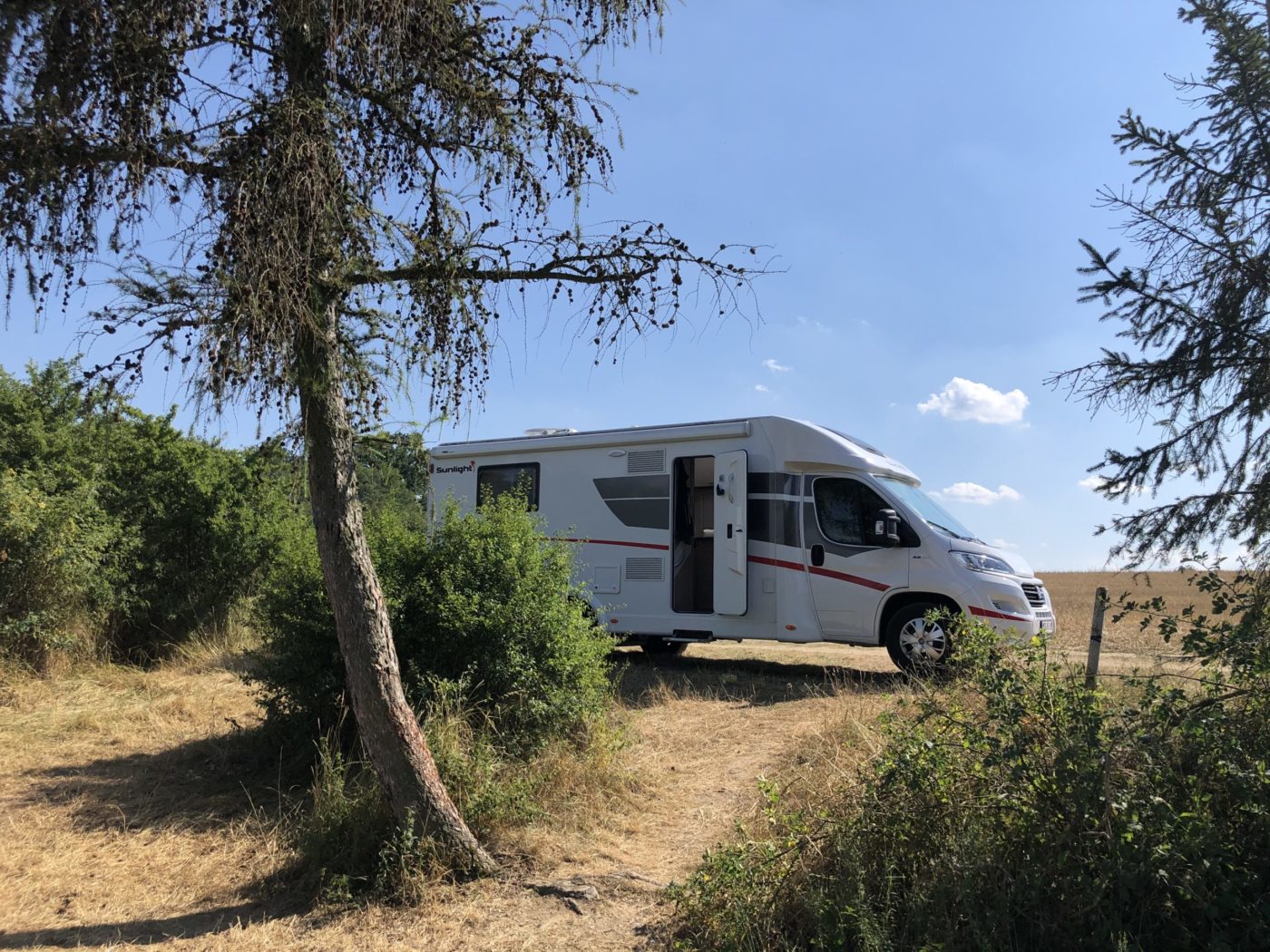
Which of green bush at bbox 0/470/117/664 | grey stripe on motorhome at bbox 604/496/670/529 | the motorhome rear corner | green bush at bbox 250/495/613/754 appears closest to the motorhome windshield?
the motorhome rear corner

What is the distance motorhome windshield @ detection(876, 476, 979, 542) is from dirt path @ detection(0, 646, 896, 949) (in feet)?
6.42

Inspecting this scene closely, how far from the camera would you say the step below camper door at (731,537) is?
391 inches

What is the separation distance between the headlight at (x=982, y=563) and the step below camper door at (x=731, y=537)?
232cm

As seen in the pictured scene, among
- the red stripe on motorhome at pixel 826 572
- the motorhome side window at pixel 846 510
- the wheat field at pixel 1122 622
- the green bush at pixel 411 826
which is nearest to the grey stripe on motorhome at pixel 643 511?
the red stripe on motorhome at pixel 826 572

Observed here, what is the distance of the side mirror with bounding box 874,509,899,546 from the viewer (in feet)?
30.3

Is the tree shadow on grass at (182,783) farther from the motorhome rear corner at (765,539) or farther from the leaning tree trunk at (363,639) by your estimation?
the motorhome rear corner at (765,539)

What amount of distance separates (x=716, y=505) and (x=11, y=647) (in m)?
7.58

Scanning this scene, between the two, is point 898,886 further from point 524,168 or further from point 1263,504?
point 1263,504

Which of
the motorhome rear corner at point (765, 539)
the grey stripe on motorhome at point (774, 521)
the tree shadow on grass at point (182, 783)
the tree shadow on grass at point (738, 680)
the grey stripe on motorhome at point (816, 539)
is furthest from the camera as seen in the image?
the grey stripe on motorhome at point (774, 521)

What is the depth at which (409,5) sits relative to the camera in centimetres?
372

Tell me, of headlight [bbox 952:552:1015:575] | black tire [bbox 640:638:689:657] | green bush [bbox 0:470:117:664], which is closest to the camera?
green bush [bbox 0:470:117:664]

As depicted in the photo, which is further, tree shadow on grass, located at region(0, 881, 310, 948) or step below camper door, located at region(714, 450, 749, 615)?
step below camper door, located at region(714, 450, 749, 615)

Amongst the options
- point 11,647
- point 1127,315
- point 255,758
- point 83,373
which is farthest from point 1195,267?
point 11,647

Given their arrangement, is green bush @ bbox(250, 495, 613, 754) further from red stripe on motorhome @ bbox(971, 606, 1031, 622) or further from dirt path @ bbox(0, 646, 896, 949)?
red stripe on motorhome @ bbox(971, 606, 1031, 622)
